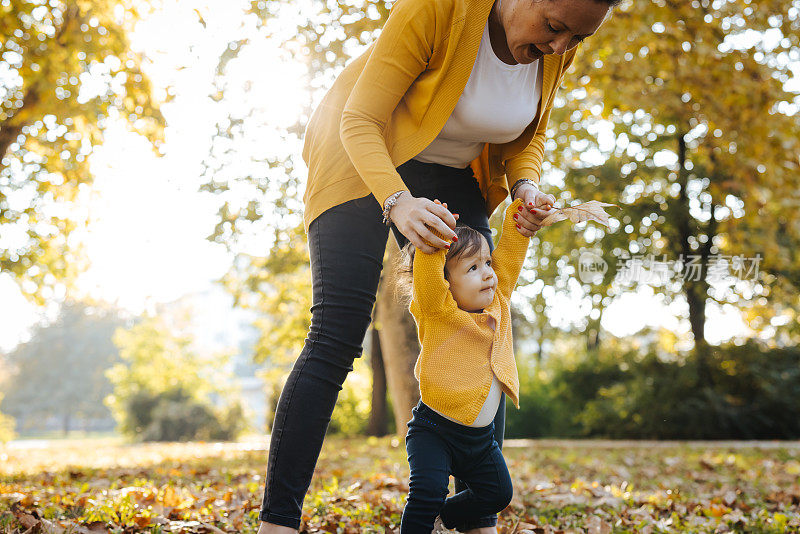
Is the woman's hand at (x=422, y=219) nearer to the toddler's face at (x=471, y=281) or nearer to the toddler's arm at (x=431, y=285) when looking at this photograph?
the toddler's arm at (x=431, y=285)

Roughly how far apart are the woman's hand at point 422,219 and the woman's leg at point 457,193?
0.44m

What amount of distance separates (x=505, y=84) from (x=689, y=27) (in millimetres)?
5124

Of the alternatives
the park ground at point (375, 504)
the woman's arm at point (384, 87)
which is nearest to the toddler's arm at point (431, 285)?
the woman's arm at point (384, 87)

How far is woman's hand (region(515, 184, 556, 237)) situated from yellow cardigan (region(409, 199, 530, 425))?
31cm

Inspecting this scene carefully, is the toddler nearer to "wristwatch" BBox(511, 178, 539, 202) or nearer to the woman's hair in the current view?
the woman's hair

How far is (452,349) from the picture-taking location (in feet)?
7.00

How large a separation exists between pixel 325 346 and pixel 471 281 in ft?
1.77

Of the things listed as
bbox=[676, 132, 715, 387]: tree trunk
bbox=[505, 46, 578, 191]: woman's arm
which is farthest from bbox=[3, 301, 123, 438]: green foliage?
bbox=[505, 46, 578, 191]: woman's arm

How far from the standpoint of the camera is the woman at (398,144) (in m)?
1.96

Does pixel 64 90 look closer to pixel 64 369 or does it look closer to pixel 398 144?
pixel 398 144

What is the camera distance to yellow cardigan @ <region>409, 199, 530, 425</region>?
6.79 feet

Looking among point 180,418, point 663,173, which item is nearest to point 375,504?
point 663,173

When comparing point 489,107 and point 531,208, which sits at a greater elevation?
point 489,107

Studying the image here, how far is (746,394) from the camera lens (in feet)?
36.2
